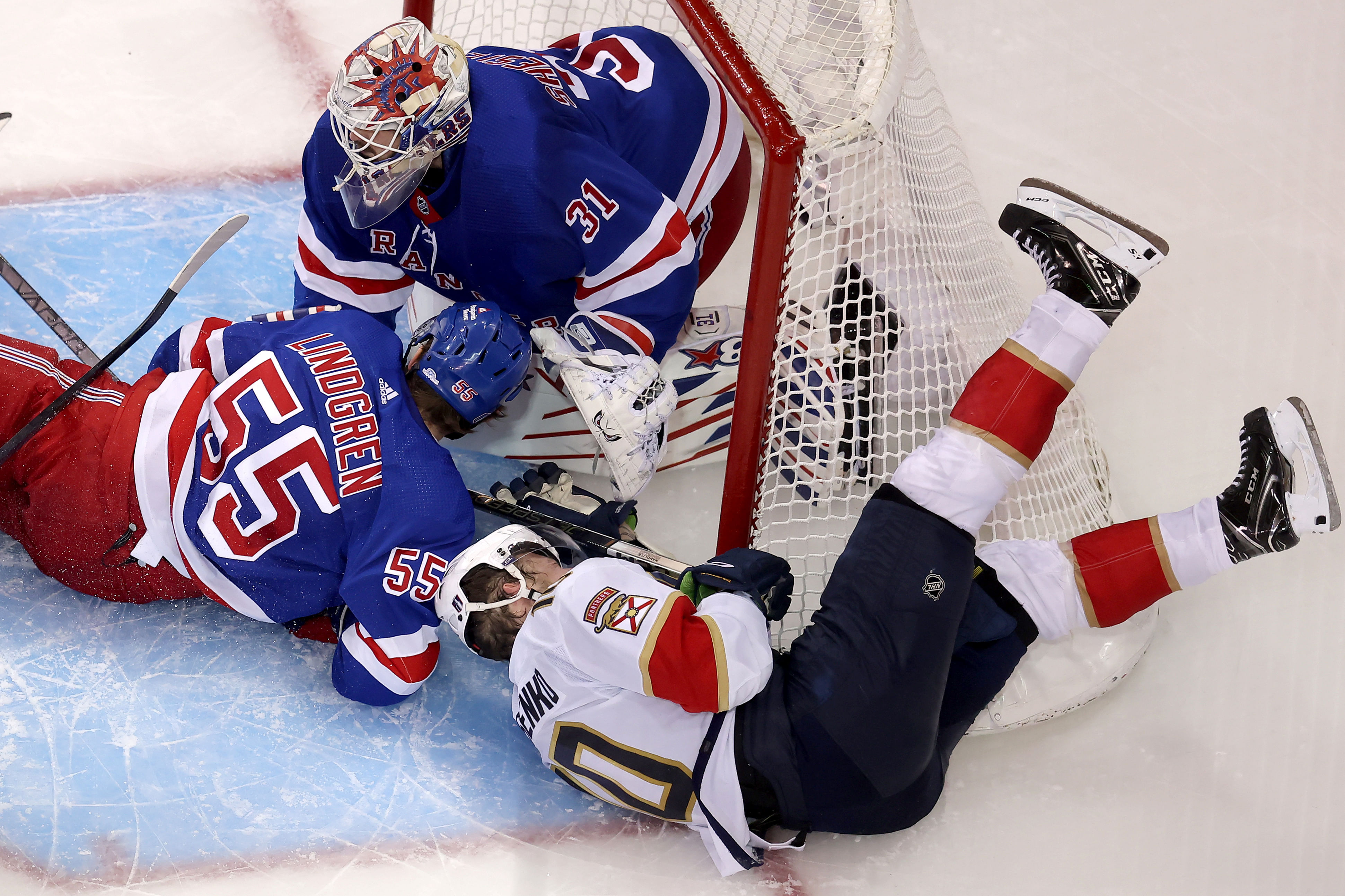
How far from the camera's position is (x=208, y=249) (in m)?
2.68

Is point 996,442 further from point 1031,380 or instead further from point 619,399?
point 619,399

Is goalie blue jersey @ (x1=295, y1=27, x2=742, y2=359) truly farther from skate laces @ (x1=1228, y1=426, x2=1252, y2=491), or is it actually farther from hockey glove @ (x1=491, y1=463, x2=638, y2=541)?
skate laces @ (x1=1228, y1=426, x2=1252, y2=491)

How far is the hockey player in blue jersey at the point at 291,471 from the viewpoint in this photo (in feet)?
7.52

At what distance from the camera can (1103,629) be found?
2453 millimetres

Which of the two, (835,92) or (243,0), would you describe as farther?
(243,0)

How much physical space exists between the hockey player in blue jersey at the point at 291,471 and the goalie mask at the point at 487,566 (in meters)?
0.11

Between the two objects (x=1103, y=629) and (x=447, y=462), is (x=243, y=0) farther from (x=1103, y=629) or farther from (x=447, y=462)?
(x=1103, y=629)

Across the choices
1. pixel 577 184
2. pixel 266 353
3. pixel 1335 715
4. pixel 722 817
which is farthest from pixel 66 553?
pixel 1335 715

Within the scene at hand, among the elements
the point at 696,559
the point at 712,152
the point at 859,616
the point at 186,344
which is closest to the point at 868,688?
the point at 859,616

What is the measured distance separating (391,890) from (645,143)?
5.36ft

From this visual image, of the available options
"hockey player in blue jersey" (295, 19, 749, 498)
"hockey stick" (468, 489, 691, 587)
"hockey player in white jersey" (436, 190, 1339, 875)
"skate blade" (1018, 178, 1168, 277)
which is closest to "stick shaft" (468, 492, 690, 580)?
"hockey stick" (468, 489, 691, 587)

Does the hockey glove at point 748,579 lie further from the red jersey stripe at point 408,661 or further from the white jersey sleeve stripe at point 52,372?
the white jersey sleeve stripe at point 52,372

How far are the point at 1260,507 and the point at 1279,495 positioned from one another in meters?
0.04

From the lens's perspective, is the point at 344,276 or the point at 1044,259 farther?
the point at 344,276
